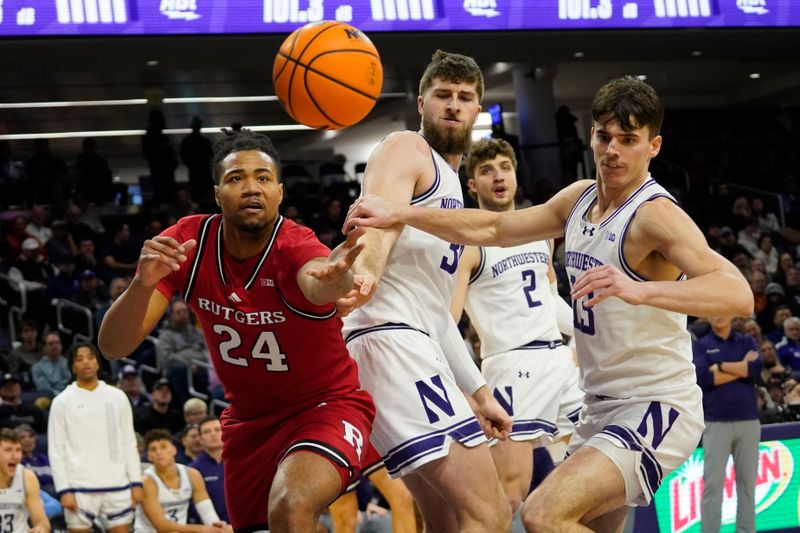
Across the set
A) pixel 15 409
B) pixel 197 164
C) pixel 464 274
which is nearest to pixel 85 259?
pixel 197 164

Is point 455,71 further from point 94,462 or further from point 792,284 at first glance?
point 792,284

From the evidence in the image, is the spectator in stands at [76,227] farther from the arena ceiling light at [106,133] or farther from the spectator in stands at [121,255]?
the arena ceiling light at [106,133]

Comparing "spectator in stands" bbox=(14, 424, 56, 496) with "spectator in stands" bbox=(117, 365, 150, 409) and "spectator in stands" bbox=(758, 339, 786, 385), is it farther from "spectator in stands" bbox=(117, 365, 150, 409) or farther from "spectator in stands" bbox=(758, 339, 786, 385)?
"spectator in stands" bbox=(758, 339, 786, 385)

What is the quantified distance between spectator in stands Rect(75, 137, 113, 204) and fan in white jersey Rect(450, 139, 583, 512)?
1086cm

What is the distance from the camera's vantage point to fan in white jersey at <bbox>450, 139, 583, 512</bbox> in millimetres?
6797

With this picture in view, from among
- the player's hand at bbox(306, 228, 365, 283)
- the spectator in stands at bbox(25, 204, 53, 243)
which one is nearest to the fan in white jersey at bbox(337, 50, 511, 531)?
the player's hand at bbox(306, 228, 365, 283)

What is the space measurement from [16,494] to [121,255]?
627cm

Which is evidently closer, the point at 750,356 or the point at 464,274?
the point at 464,274

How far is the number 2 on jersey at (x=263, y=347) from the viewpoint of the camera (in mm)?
4309

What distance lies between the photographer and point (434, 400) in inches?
179

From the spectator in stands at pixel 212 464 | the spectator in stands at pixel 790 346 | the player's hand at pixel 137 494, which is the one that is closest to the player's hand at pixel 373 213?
the spectator in stands at pixel 212 464

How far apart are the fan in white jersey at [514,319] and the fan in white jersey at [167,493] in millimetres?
2855

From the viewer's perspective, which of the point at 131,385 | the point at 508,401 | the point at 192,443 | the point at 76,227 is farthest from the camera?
the point at 76,227

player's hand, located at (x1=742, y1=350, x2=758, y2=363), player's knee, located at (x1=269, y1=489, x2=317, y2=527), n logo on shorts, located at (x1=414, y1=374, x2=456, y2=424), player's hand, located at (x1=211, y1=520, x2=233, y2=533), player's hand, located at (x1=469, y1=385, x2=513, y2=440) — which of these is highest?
n logo on shorts, located at (x1=414, y1=374, x2=456, y2=424)
